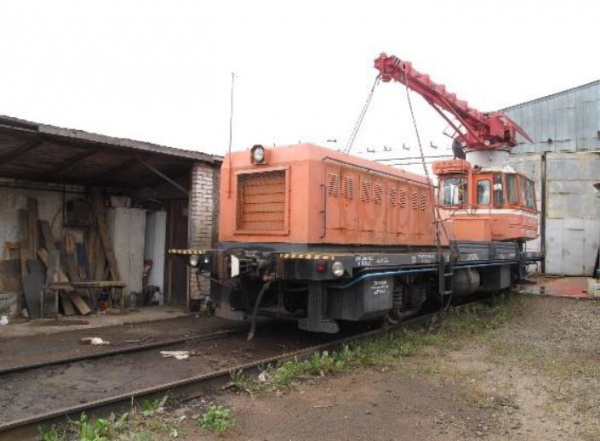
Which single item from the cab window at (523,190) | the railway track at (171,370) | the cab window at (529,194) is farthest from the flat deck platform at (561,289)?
the railway track at (171,370)

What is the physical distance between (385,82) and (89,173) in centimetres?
698

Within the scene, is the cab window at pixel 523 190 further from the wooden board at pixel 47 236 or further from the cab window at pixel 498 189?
the wooden board at pixel 47 236

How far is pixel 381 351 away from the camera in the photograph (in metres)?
7.66

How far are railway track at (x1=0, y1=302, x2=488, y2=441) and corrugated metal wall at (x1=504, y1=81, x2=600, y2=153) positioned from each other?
57.5ft

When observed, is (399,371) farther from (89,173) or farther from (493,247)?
(89,173)

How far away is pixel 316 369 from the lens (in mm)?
6586

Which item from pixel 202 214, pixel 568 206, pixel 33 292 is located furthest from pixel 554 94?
pixel 33 292

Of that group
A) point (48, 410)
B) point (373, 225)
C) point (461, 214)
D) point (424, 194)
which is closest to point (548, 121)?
point (461, 214)

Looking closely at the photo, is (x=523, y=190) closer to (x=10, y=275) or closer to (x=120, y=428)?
(x=120, y=428)

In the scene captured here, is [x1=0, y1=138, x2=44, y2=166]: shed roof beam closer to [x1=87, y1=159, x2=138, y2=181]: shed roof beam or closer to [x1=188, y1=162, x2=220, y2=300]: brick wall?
[x1=87, y1=159, x2=138, y2=181]: shed roof beam

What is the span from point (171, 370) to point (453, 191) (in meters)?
8.95

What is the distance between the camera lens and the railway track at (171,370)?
4562 mm


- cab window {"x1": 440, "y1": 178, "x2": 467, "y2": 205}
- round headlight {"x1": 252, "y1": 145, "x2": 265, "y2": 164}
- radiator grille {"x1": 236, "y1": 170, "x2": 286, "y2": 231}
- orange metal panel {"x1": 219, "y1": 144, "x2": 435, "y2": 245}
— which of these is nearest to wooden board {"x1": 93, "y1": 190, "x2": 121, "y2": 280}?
orange metal panel {"x1": 219, "y1": 144, "x2": 435, "y2": 245}

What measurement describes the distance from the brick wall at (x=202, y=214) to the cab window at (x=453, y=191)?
559 cm
